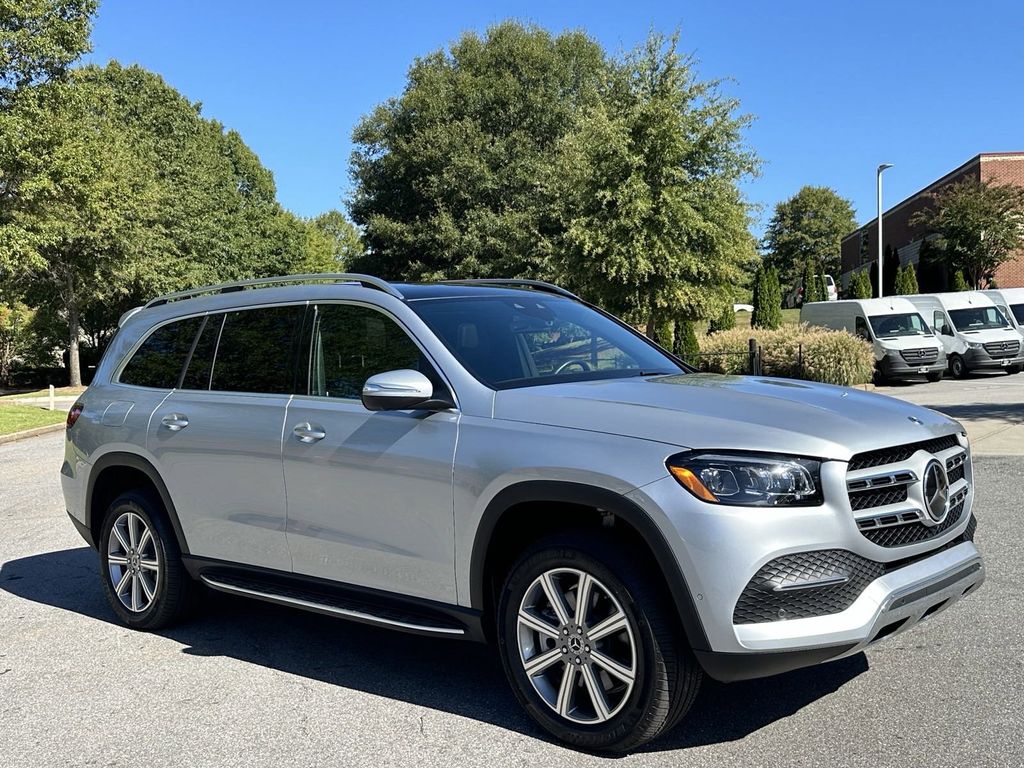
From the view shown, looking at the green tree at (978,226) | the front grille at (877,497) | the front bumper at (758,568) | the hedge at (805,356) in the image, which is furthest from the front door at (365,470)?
the green tree at (978,226)

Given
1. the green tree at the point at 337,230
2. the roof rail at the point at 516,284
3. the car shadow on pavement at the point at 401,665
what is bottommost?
the car shadow on pavement at the point at 401,665

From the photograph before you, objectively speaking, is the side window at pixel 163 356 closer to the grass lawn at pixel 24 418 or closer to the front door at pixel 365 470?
the front door at pixel 365 470

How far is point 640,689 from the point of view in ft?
11.3

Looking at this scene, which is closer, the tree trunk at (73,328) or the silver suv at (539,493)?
the silver suv at (539,493)

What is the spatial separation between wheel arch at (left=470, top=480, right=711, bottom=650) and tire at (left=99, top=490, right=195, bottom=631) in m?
2.16

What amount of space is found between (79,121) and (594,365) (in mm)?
30117

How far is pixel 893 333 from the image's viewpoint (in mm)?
24844

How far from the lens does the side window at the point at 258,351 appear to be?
4.84 metres

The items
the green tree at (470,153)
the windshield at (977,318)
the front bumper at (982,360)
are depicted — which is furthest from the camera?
the green tree at (470,153)

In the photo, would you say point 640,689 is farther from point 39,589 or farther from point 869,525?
point 39,589

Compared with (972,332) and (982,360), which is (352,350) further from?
(972,332)

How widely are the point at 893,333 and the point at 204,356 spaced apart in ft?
74.2

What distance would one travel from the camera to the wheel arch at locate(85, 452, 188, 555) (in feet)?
17.1

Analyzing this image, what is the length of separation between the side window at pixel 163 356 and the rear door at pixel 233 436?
105mm
